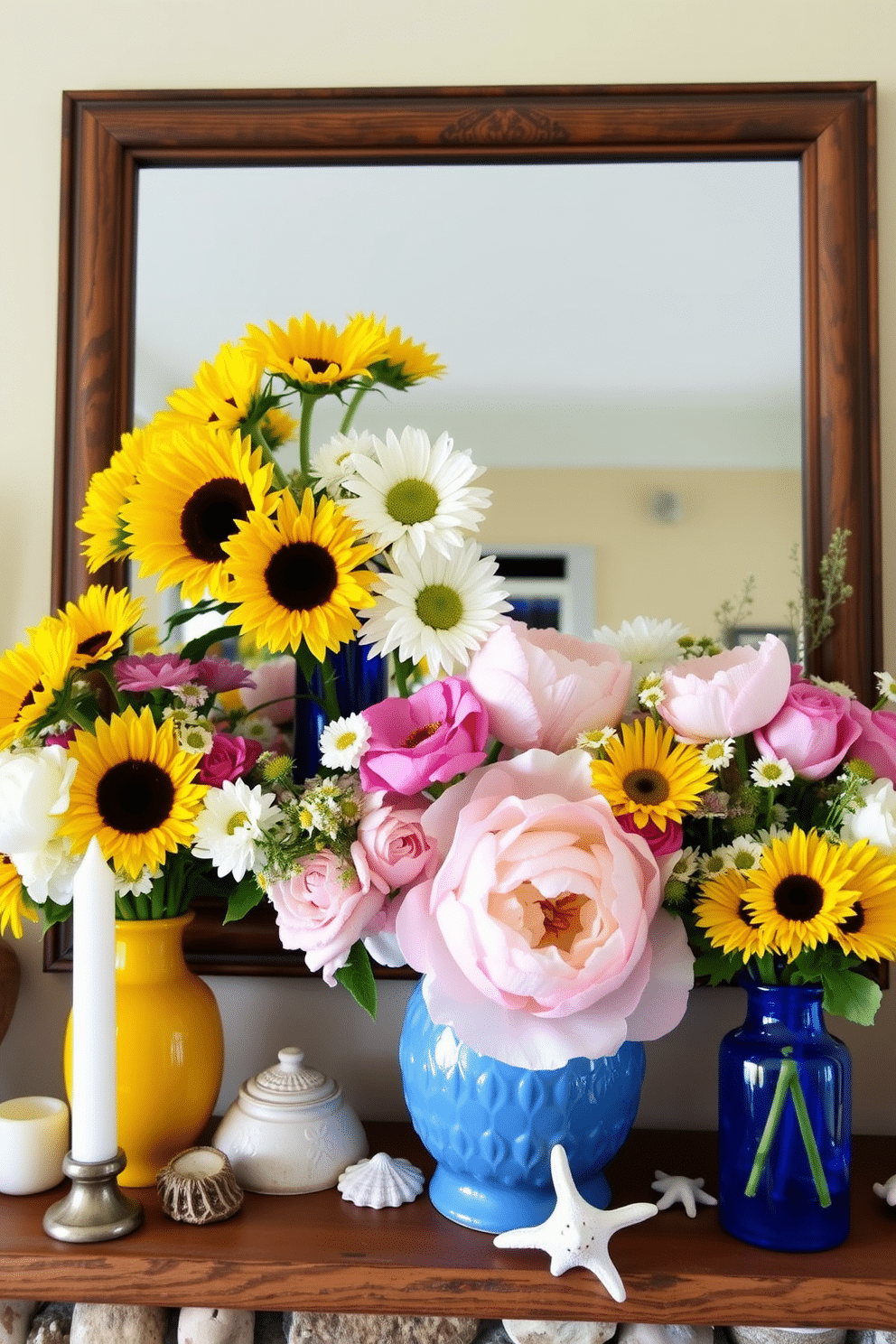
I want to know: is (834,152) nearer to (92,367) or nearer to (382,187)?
(382,187)

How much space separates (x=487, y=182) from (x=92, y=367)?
0.43 metres

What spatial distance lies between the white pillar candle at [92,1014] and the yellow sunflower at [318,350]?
1.38 feet

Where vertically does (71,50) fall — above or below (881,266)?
above

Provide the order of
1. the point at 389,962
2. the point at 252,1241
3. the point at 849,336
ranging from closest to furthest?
the point at 252,1241, the point at 389,962, the point at 849,336

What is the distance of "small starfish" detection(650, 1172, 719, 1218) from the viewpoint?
2.63 feet

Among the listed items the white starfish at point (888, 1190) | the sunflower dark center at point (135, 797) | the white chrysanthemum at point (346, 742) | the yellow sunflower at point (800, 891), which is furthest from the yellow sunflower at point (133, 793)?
the white starfish at point (888, 1190)

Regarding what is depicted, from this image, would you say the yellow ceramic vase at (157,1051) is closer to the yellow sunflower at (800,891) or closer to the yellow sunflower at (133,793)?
the yellow sunflower at (133,793)

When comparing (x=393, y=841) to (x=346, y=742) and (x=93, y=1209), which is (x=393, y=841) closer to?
(x=346, y=742)

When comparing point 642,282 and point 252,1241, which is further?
point 642,282

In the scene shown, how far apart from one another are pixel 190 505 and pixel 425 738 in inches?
10.2

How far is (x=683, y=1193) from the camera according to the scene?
2.65 feet

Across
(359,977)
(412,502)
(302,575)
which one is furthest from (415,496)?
(359,977)

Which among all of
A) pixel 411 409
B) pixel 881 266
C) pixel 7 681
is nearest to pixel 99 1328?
pixel 7 681

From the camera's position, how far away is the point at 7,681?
0.83 metres
